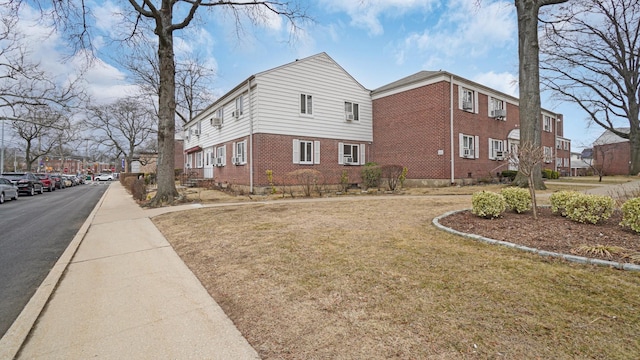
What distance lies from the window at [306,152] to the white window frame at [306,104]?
1.73 metres

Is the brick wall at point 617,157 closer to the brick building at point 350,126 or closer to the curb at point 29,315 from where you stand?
the brick building at point 350,126

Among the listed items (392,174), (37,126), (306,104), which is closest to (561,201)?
(392,174)

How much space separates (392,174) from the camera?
15445mm

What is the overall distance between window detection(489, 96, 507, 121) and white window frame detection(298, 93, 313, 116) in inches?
500

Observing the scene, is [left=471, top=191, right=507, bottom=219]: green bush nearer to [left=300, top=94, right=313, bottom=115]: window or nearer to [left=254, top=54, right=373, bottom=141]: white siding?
[left=254, top=54, right=373, bottom=141]: white siding

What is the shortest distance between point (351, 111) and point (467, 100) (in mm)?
7296

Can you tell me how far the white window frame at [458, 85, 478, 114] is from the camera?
1833 cm

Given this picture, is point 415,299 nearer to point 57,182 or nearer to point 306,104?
point 306,104

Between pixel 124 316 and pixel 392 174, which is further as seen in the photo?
pixel 392 174

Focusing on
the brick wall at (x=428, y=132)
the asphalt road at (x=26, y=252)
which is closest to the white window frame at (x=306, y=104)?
the brick wall at (x=428, y=132)

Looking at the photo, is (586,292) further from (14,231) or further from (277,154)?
(277,154)

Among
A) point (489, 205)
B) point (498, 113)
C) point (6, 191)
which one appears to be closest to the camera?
point (489, 205)

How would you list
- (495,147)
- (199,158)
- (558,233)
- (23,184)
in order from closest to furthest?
(558,233) < (495,147) < (23,184) < (199,158)

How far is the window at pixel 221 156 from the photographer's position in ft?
68.2
